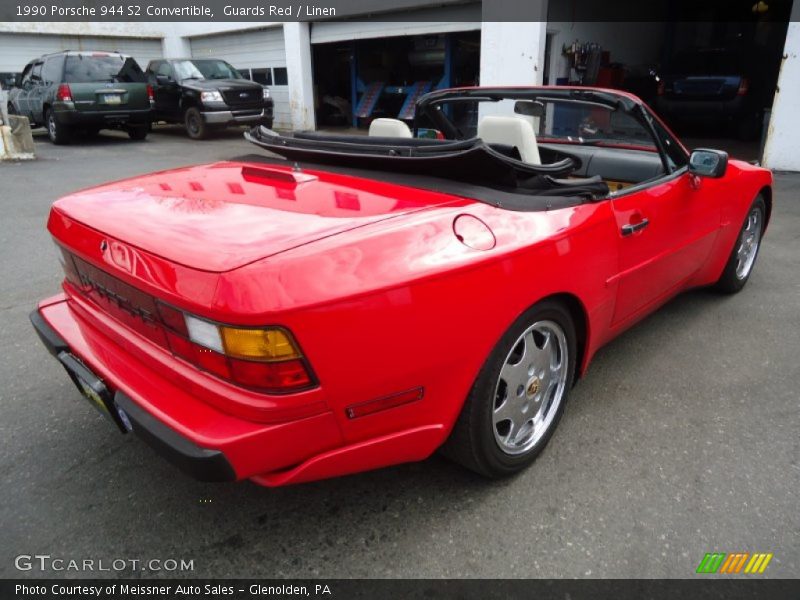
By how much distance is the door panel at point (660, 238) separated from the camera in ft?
7.91

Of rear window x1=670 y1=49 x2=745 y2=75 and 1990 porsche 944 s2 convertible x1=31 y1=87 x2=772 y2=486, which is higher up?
rear window x1=670 y1=49 x2=745 y2=75

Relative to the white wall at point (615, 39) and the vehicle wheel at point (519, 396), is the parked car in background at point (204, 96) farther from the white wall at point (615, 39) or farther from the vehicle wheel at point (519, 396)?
the vehicle wheel at point (519, 396)

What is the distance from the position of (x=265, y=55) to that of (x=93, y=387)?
15279mm

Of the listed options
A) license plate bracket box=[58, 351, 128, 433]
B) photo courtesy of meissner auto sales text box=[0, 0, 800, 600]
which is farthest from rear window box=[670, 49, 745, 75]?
license plate bracket box=[58, 351, 128, 433]

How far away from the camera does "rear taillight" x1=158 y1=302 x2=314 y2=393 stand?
4.78ft

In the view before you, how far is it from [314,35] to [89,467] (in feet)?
44.2

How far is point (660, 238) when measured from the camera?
2.65m

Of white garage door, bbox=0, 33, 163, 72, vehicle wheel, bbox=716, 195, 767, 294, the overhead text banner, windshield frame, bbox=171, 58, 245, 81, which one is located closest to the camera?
vehicle wheel, bbox=716, 195, 767, 294

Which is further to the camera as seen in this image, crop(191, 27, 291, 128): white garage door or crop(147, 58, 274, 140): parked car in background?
crop(191, 27, 291, 128): white garage door

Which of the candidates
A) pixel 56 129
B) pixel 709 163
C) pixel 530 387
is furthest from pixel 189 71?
pixel 530 387

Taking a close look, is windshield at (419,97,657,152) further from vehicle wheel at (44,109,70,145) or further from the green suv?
vehicle wheel at (44,109,70,145)

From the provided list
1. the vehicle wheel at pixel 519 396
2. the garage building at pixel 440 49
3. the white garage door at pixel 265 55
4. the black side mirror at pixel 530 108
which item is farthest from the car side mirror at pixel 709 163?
the white garage door at pixel 265 55

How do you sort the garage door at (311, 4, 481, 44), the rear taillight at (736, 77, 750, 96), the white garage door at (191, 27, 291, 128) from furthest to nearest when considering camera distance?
the white garage door at (191, 27, 291, 128) < the rear taillight at (736, 77, 750, 96) < the garage door at (311, 4, 481, 44)

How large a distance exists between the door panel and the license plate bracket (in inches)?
74.5
